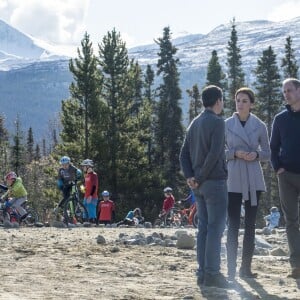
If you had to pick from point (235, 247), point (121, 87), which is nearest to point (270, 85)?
point (121, 87)

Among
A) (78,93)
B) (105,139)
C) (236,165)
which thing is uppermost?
(78,93)

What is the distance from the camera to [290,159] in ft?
25.1

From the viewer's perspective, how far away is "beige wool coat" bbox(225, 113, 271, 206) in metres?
7.63

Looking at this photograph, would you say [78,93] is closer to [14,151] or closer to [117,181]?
[117,181]

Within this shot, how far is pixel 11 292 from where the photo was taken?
6.24 m

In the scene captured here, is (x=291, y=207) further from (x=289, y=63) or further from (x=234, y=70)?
(x=234, y=70)

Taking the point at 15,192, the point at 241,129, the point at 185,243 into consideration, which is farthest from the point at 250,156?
the point at 15,192

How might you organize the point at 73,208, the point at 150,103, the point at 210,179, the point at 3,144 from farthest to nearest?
the point at 3,144
the point at 150,103
the point at 73,208
the point at 210,179

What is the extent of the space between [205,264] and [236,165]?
115cm

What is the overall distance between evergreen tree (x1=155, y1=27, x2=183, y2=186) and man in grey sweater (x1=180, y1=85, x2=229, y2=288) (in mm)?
48394

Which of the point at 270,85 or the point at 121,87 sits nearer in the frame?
the point at 121,87

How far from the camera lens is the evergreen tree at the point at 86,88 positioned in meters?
46.9

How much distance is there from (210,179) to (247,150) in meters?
0.76

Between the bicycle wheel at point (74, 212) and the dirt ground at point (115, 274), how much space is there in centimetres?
696
